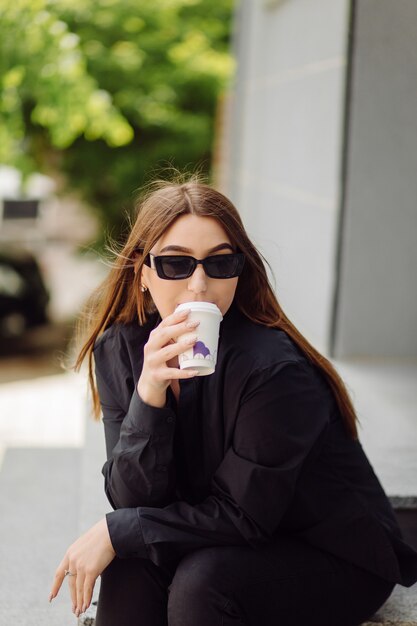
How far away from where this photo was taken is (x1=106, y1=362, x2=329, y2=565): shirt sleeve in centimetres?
235

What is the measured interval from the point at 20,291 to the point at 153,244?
1121 centimetres

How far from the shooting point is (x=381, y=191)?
5.28 meters

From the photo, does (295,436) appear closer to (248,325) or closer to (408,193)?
(248,325)

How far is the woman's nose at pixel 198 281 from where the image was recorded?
2.40 metres

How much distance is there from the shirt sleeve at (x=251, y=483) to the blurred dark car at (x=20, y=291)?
11137 mm

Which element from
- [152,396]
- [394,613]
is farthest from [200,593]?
[394,613]

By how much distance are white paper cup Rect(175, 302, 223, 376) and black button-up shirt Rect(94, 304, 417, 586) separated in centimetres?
25

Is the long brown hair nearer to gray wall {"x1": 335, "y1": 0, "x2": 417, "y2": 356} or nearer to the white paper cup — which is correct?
the white paper cup

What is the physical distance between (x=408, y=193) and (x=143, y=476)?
3.28 m

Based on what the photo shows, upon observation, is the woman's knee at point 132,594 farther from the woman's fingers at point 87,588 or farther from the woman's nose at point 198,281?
the woman's nose at point 198,281

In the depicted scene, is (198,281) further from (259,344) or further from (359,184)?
(359,184)

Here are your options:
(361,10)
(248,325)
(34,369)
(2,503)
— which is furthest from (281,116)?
(34,369)

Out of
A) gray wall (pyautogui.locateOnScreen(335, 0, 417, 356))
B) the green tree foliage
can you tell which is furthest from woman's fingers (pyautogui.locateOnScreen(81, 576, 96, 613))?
the green tree foliage

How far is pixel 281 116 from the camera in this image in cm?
762
